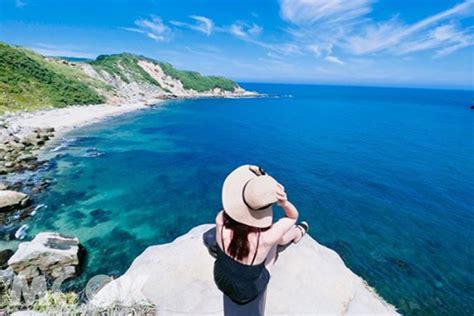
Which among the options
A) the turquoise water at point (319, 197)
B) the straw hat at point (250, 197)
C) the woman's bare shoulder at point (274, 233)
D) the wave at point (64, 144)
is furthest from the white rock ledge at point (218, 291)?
the wave at point (64, 144)

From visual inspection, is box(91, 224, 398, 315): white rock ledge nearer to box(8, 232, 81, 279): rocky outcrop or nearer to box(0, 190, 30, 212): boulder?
box(8, 232, 81, 279): rocky outcrop

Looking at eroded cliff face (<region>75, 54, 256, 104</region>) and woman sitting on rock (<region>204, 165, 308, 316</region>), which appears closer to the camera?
woman sitting on rock (<region>204, 165, 308, 316</region>)

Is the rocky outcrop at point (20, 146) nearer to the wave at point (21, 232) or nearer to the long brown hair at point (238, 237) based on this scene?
the wave at point (21, 232)

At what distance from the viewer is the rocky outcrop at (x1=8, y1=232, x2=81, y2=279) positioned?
1202 cm

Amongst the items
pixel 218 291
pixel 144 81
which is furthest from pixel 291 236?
pixel 144 81

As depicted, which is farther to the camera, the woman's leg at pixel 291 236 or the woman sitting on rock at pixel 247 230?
the woman's leg at pixel 291 236

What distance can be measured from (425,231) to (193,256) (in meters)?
16.4

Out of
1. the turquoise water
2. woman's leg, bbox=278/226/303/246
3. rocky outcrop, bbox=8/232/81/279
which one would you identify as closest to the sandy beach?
the turquoise water

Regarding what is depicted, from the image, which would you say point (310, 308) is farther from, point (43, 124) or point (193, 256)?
point (43, 124)

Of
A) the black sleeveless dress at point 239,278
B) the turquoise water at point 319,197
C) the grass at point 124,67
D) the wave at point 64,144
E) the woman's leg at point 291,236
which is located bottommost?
the turquoise water at point 319,197

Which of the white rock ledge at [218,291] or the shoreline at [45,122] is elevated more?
the white rock ledge at [218,291]

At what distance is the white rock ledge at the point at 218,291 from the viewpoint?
638 cm

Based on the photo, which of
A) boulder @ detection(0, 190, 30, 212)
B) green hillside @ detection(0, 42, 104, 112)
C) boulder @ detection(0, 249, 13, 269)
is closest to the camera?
boulder @ detection(0, 249, 13, 269)

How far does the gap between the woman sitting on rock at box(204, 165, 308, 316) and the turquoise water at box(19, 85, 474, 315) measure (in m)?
10.9
